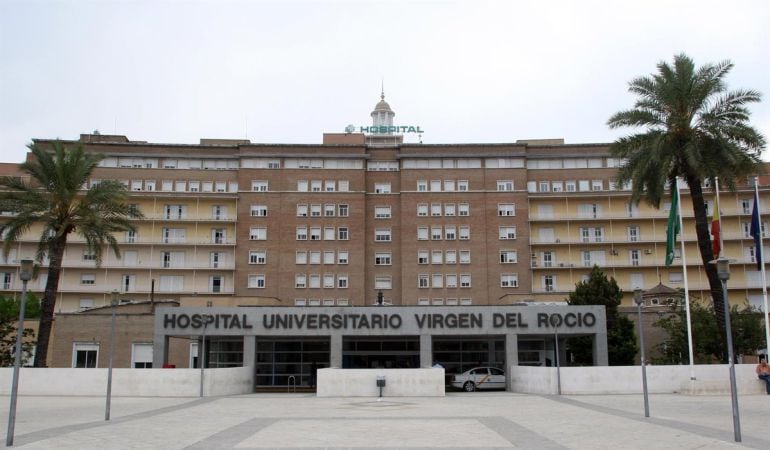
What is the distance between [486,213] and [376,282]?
1252 centimetres

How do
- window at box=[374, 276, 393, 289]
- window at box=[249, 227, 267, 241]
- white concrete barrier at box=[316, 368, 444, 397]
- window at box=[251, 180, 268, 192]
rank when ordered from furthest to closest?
window at box=[251, 180, 268, 192]
window at box=[374, 276, 393, 289]
window at box=[249, 227, 267, 241]
white concrete barrier at box=[316, 368, 444, 397]

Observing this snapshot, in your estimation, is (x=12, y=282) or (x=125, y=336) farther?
(x=12, y=282)

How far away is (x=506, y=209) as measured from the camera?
7138 cm

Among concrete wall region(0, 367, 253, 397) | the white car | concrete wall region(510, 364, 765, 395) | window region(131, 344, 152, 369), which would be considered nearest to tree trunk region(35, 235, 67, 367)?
concrete wall region(0, 367, 253, 397)

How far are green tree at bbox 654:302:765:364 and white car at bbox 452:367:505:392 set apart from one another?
488 inches

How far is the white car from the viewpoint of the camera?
41812mm

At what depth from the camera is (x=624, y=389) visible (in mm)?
32938

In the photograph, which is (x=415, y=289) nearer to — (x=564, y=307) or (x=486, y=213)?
(x=486, y=213)

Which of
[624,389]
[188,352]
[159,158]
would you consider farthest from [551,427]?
[159,158]

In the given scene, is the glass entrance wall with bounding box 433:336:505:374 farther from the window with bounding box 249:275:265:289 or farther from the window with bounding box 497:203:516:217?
the window with bounding box 249:275:265:289

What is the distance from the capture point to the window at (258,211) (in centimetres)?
7088

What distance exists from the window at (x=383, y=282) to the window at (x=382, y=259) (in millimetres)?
1358

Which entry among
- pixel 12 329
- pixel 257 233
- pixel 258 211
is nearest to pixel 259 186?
pixel 258 211

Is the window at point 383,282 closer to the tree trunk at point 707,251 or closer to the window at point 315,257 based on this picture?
the window at point 315,257
